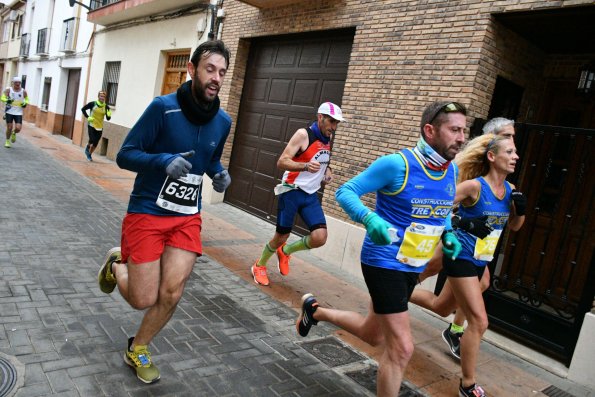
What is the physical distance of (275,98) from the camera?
29.8ft

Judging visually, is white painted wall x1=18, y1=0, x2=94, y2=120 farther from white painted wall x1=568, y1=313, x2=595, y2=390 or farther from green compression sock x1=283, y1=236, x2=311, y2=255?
white painted wall x1=568, y1=313, x2=595, y2=390

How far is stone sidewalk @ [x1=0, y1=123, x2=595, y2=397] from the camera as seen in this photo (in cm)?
301

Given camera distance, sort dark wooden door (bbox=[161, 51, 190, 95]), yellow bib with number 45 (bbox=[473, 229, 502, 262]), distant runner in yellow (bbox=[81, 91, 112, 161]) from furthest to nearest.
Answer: distant runner in yellow (bbox=[81, 91, 112, 161]) < dark wooden door (bbox=[161, 51, 190, 95]) < yellow bib with number 45 (bbox=[473, 229, 502, 262])

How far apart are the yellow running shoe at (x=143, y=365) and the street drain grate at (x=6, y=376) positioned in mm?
644

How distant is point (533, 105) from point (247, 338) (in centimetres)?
536

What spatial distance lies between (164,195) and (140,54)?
41.6ft

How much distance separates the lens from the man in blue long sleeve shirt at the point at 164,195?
281cm

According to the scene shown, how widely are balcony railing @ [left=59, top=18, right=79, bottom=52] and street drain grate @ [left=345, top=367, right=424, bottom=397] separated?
67.1ft

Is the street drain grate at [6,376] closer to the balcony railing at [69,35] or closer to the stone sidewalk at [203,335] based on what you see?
the stone sidewalk at [203,335]

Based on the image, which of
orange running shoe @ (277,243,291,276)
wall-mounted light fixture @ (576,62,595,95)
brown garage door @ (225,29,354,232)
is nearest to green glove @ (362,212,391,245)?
orange running shoe @ (277,243,291,276)

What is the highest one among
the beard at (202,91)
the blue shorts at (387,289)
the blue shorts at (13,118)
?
the beard at (202,91)

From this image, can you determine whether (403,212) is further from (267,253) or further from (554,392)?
(267,253)

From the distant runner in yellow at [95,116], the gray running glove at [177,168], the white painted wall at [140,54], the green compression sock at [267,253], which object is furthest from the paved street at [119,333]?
the distant runner in yellow at [95,116]

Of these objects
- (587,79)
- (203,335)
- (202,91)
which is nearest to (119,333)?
(203,335)
